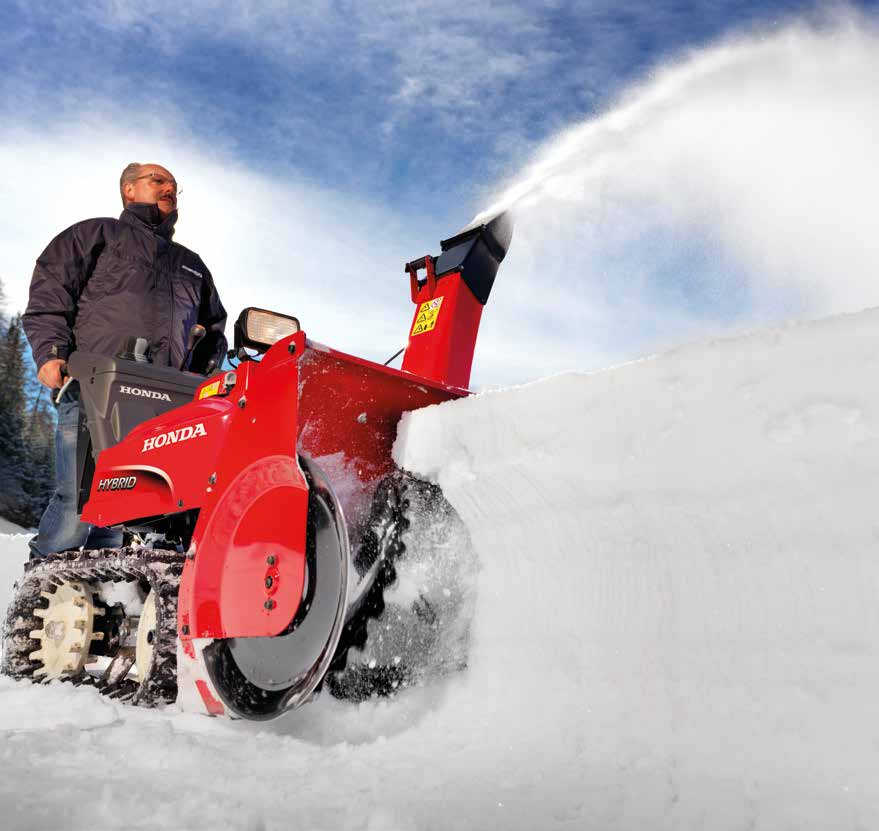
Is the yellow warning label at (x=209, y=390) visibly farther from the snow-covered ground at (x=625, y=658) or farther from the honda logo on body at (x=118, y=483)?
the snow-covered ground at (x=625, y=658)

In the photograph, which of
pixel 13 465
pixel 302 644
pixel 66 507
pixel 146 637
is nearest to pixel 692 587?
pixel 302 644

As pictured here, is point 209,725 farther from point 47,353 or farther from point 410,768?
point 47,353

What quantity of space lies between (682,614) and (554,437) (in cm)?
48

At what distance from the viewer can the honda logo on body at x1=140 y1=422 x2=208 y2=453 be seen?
85.0 inches

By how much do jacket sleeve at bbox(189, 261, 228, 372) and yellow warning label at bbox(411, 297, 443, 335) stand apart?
1062mm

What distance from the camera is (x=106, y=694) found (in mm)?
2287

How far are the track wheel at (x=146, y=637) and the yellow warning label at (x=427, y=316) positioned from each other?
66.6 inches

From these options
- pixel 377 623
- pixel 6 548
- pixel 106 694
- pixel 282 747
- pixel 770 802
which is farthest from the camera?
pixel 6 548

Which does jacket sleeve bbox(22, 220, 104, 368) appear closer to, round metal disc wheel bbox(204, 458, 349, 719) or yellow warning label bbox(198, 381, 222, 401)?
yellow warning label bbox(198, 381, 222, 401)

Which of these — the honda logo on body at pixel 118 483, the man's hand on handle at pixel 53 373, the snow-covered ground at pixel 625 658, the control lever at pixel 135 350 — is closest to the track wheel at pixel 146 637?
the snow-covered ground at pixel 625 658

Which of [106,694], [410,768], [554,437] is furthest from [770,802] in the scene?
[106,694]

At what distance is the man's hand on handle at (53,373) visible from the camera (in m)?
2.88

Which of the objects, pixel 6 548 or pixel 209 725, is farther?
pixel 6 548

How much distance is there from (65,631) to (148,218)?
184 cm
